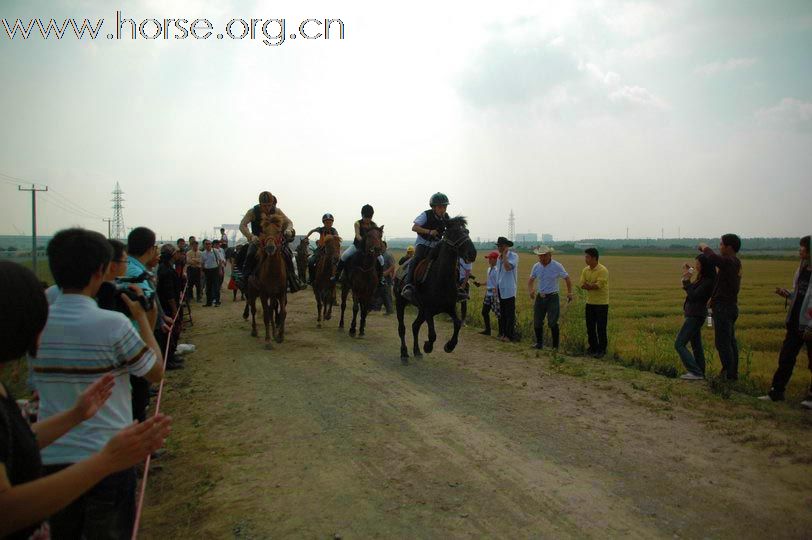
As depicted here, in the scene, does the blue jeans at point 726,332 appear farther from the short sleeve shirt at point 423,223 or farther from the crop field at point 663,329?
the short sleeve shirt at point 423,223

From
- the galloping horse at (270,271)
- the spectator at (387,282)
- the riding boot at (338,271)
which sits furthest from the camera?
the spectator at (387,282)

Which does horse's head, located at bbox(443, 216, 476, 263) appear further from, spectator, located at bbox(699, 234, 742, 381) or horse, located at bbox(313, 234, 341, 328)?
horse, located at bbox(313, 234, 341, 328)

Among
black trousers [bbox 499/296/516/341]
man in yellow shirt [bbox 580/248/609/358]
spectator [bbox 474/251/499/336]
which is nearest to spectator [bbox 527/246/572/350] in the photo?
man in yellow shirt [bbox 580/248/609/358]

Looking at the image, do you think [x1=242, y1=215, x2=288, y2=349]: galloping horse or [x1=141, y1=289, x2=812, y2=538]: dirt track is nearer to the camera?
[x1=141, y1=289, x2=812, y2=538]: dirt track

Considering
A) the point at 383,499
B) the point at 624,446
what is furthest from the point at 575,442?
the point at 383,499

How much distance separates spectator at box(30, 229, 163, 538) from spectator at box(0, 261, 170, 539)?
642 mm

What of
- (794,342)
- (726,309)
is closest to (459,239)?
(726,309)

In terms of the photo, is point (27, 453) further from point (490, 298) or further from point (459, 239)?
point (490, 298)

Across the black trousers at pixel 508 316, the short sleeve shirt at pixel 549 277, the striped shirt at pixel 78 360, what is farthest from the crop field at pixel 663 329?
the striped shirt at pixel 78 360

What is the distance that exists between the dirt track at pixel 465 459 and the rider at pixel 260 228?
3367 millimetres

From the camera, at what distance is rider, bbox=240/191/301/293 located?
11.0 m

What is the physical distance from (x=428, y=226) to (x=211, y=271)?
36.3 ft

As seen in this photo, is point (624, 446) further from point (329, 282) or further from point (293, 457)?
point (329, 282)

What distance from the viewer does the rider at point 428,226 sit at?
9367 mm
